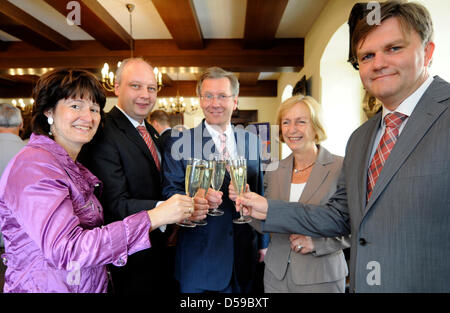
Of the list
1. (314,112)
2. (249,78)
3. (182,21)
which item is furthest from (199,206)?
(249,78)

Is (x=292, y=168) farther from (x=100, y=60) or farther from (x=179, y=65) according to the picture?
(x=100, y=60)

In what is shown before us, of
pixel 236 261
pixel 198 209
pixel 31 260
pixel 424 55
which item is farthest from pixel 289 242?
pixel 31 260

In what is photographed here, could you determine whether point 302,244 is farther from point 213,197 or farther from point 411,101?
point 411,101

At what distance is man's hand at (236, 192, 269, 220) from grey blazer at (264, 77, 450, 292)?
1.54ft

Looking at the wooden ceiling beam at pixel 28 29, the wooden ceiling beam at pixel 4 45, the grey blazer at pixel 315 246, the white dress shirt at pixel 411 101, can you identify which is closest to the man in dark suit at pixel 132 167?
the grey blazer at pixel 315 246

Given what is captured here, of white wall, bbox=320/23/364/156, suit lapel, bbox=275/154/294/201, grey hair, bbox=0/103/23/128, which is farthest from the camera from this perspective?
white wall, bbox=320/23/364/156

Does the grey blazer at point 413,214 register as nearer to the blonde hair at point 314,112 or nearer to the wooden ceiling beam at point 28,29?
the blonde hair at point 314,112

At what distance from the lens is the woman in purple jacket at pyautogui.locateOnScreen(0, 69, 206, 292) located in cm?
104

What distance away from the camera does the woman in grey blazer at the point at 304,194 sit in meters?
1.58

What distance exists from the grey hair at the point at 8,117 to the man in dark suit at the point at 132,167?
6.28ft

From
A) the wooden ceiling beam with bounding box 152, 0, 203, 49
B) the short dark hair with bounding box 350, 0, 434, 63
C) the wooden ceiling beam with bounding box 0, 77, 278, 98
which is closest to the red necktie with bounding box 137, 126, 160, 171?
the short dark hair with bounding box 350, 0, 434, 63

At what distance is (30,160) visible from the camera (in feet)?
3.63

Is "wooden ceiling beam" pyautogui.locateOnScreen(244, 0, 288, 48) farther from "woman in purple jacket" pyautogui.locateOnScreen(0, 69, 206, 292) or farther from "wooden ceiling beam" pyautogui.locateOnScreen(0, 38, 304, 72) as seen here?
"woman in purple jacket" pyautogui.locateOnScreen(0, 69, 206, 292)

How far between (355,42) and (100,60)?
5823 mm
